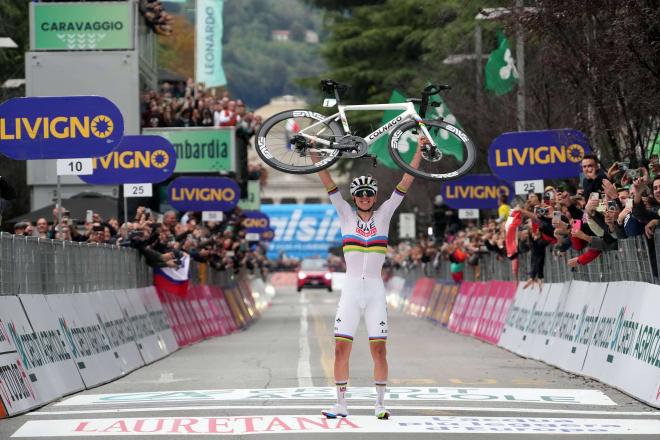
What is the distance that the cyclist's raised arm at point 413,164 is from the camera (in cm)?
1337

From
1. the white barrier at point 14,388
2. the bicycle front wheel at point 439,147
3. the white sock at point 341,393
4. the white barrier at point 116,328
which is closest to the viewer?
the white sock at point 341,393

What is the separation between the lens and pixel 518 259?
26.6 meters

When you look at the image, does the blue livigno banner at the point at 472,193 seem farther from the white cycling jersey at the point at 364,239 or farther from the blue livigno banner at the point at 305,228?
the blue livigno banner at the point at 305,228

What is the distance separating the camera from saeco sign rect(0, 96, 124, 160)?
61.5 ft

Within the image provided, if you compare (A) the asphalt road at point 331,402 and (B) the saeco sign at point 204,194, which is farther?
(B) the saeco sign at point 204,194

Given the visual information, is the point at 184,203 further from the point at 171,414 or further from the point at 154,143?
the point at 171,414

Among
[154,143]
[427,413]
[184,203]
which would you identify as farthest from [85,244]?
[184,203]

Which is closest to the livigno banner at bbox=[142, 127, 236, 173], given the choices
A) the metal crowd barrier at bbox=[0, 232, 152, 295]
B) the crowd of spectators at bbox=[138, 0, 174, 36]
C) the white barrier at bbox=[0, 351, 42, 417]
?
the crowd of spectators at bbox=[138, 0, 174, 36]

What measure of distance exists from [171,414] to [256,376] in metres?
4.87

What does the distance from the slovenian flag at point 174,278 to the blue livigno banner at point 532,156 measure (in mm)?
6237

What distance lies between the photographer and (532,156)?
24719 mm

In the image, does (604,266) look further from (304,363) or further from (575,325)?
(304,363)

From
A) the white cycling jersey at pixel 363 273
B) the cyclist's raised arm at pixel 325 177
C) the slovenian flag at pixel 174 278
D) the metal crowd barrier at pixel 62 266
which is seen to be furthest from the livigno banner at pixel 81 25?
the white cycling jersey at pixel 363 273

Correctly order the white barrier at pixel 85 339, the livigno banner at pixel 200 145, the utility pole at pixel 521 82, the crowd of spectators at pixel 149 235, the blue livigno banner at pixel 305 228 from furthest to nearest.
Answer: the blue livigno banner at pixel 305 228
the livigno banner at pixel 200 145
the utility pole at pixel 521 82
the crowd of spectators at pixel 149 235
the white barrier at pixel 85 339
